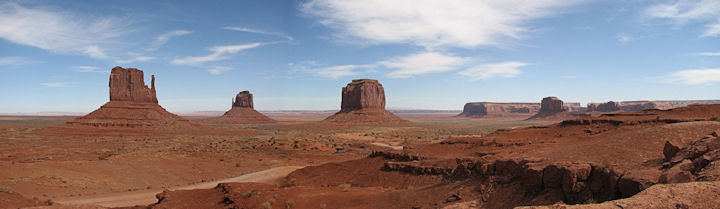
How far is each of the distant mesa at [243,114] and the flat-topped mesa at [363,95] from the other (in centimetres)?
3185

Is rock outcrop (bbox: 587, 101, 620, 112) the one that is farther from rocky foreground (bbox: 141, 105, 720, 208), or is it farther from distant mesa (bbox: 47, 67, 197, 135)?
distant mesa (bbox: 47, 67, 197, 135)

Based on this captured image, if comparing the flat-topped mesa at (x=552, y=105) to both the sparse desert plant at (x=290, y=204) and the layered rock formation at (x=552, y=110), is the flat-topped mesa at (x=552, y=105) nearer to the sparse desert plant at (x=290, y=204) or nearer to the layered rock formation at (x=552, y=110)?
the layered rock formation at (x=552, y=110)

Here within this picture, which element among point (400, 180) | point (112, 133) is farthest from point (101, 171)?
Result: point (112, 133)

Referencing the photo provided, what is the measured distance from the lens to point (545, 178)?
8.34 meters

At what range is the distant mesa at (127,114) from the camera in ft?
208

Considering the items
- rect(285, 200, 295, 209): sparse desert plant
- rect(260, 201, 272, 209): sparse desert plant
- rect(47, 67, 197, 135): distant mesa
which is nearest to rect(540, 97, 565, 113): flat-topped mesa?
rect(47, 67, 197, 135): distant mesa

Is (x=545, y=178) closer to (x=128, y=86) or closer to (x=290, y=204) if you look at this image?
(x=290, y=204)

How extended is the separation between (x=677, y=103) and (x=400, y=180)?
20319 cm

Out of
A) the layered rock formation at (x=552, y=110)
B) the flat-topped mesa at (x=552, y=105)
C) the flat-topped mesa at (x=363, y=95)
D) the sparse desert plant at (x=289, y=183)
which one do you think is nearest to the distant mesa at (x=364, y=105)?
the flat-topped mesa at (x=363, y=95)

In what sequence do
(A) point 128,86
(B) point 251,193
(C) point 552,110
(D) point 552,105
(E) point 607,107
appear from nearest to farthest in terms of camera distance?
(B) point 251,193, (A) point 128,86, (E) point 607,107, (C) point 552,110, (D) point 552,105

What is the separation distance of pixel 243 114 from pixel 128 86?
61448 mm

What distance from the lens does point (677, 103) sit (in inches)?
6614

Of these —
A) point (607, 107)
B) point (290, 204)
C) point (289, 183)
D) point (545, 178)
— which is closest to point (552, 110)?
point (607, 107)

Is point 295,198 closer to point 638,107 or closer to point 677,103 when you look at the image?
point 638,107
